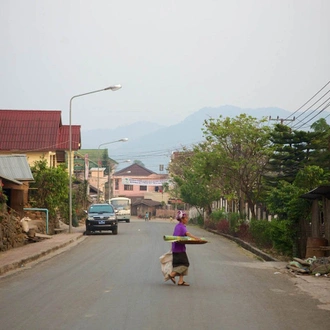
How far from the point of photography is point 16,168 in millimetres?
35500

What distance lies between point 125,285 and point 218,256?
416 inches

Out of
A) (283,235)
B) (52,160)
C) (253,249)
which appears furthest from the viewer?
(52,160)

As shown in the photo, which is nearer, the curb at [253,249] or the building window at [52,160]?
the curb at [253,249]

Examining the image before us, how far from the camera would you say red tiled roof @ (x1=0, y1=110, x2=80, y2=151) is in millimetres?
51875

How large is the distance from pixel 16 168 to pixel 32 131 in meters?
17.7

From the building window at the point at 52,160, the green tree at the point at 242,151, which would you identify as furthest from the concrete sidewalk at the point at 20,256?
the building window at the point at 52,160

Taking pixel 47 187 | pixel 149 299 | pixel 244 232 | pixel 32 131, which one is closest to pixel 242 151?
pixel 244 232

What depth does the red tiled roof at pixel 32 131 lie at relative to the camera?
5188 cm

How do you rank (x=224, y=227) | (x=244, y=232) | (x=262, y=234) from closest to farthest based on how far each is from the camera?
(x=262, y=234), (x=244, y=232), (x=224, y=227)

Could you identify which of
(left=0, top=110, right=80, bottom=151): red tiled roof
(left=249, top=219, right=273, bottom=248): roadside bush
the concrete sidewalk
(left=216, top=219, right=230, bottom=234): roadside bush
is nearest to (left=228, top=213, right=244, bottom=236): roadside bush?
(left=216, top=219, right=230, bottom=234): roadside bush

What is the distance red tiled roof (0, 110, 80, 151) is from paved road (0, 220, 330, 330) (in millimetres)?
32711

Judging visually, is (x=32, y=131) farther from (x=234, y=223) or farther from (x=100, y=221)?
(x=234, y=223)

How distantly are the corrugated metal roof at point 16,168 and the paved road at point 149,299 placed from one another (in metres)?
14.9

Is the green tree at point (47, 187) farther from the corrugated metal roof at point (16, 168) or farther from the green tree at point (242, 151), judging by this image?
the green tree at point (242, 151)
